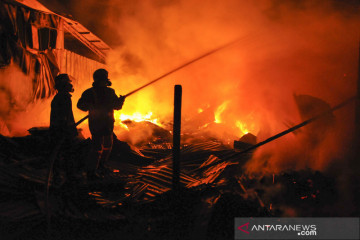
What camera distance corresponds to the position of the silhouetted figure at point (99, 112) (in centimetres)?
441

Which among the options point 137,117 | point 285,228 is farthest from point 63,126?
point 137,117

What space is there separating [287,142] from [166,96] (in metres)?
8.59

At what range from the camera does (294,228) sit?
3.54 m

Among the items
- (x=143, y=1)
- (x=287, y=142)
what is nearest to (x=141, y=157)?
(x=287, y=142)

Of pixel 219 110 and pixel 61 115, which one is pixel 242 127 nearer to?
pixel 219 110

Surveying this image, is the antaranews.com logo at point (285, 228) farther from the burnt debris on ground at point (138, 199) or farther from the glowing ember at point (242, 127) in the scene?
the glowing ember at point (242, 127)

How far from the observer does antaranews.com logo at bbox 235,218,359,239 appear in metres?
3.42

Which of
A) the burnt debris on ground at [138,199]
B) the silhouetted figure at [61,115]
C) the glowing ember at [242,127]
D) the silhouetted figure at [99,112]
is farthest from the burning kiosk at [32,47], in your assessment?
the glowing ember at [242,127]

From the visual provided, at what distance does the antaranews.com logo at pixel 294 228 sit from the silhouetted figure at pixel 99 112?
2484mm

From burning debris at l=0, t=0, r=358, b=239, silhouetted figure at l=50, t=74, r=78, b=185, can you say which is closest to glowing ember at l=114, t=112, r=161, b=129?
burning debris at l=0, t=0, r=358, b=239

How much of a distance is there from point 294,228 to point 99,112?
3.45 metres

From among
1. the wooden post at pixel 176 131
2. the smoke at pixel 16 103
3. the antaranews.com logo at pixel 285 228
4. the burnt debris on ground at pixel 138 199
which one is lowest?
the antaranews.com logo at pixel 285 228

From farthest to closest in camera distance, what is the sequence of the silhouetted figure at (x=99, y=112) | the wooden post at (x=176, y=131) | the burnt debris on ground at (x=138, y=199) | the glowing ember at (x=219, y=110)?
the glowing ember at (x=219, y=110) < the silhouetted figure at (x=99, y=112) < the wooden post at (x=176, y=131) < the burnt debris on ground at (x=138, y=199)

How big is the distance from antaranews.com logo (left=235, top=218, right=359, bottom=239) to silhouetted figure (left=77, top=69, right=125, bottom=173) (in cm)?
248
